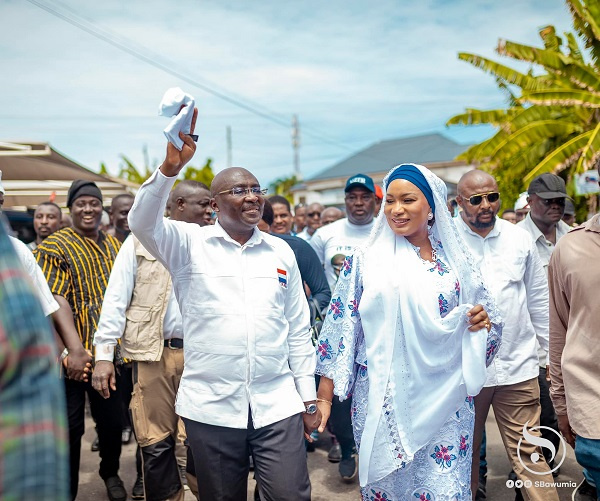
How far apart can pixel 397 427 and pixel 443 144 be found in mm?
38499

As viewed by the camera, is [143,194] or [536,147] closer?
[143,194]

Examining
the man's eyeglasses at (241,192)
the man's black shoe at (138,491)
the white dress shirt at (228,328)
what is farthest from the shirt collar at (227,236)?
the man's black shoe at (138,491)

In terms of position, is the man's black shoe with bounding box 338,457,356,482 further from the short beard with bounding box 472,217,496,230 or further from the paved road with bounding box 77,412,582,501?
the short beard with bounding box 472,217,496,230

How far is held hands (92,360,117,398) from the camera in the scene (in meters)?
3.96

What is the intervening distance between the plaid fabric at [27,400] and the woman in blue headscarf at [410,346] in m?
2.33

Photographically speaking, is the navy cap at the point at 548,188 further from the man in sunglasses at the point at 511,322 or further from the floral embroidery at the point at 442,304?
the floral embroidery at the point at 442,304

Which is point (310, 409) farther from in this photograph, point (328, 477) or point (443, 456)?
point (328, 477)

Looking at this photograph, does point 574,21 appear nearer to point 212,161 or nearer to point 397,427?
point 397,427

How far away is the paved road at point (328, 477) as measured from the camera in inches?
197

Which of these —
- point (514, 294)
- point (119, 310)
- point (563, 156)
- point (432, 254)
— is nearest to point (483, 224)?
point (514, 294)

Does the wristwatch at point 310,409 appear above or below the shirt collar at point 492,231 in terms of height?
below

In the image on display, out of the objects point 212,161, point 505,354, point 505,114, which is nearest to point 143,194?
point 505,354

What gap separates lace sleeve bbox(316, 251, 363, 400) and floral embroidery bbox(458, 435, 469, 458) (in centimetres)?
64

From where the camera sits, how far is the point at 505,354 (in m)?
4.28
